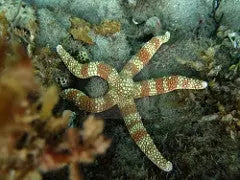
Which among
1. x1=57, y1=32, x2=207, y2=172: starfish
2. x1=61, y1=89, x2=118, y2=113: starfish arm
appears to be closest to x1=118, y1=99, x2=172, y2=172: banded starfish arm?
x1=57, y1=32, x2=207, y2=172: starfish

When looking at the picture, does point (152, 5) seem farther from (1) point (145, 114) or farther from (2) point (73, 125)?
(2) point (73, 125)

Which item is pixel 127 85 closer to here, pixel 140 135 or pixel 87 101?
pixel 87 101

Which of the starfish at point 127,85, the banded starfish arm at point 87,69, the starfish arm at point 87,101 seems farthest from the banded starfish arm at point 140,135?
the banded starfish arm at point 87,69

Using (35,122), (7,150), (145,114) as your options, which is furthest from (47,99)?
(145,114)

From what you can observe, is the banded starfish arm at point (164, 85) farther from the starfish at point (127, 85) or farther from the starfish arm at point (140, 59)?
the starfish arm at point (140, 59)

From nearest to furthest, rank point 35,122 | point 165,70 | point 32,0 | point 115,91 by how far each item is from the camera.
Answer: point 35,122, point 115,91, point 165,70, point 32,0

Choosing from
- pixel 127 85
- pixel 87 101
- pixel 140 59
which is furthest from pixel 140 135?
pixel 140 59
